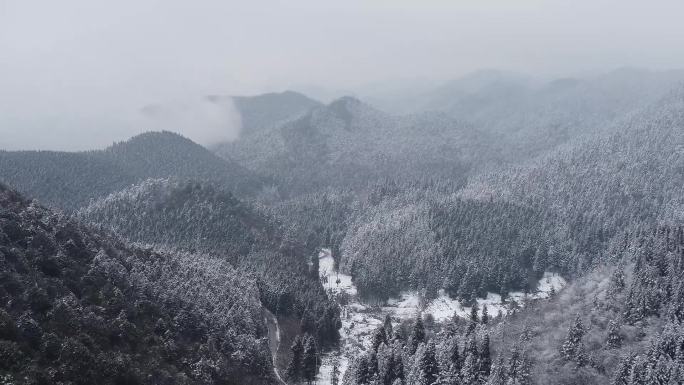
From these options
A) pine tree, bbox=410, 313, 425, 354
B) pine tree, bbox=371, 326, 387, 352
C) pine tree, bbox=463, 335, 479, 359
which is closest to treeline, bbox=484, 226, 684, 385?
pine tree, bbox=463, 335, 479, 359

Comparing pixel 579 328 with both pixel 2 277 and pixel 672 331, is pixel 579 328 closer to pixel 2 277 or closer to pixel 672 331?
pixel 672 331

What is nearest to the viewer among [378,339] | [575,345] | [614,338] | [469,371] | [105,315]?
[105,315]

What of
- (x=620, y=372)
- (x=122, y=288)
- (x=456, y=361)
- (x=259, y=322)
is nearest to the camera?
(x=620, y=372)

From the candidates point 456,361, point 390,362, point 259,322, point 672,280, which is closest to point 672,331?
point 672,280

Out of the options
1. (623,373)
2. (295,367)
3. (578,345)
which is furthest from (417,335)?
(623,373)

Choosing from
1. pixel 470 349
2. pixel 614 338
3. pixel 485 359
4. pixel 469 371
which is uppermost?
pixel 470 349

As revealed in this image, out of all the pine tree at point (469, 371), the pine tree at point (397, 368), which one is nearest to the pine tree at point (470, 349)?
the pine tree at point (469, 371)

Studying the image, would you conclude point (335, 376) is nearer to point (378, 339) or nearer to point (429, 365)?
point (378, 339)

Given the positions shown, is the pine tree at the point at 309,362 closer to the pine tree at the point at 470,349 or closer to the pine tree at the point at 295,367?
the pine tree at the point at 295,367
